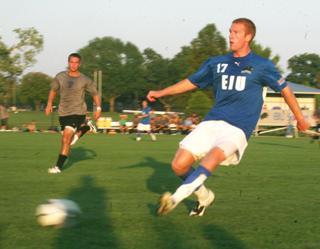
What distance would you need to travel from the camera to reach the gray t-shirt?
35.2 ft

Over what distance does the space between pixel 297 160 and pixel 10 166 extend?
7.22 m

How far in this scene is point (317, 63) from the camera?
423 ft

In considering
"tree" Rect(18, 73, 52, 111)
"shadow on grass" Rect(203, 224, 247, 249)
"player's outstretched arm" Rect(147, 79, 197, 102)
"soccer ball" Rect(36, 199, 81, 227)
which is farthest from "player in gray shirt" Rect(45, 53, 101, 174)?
"tree" Rect(18, 73, 52, 111)

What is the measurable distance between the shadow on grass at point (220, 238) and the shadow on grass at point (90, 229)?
80cm

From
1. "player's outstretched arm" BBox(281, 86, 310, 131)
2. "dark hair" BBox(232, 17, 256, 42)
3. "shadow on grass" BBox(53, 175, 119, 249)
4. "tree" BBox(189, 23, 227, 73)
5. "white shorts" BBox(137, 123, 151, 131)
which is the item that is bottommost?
"white shorts" BBox(137, 123, 151, 131)

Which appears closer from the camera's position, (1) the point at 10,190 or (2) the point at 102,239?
(2) the point at 102,239

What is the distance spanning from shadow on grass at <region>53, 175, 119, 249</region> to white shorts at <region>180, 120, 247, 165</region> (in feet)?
3.55

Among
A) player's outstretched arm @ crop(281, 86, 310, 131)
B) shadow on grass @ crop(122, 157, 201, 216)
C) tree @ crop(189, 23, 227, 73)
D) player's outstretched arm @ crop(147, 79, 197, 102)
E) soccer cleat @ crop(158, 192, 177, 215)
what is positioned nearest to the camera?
soccer cleat @ crop(158, 192, 177, 215)

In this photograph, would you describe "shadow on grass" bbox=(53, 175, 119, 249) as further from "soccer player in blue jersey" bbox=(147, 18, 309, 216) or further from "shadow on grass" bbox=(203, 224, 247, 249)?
"soccer player in blue jersey" bbox=(147, 18, 309, 216)

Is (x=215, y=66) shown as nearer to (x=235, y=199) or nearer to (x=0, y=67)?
(x=235, y=199)

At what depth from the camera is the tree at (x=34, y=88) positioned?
302 feet

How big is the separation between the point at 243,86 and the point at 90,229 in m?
1.97

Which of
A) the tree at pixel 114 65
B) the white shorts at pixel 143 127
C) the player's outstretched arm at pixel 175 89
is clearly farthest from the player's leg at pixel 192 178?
the tree at pixel 114 65

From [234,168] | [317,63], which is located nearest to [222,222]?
[234,168]
